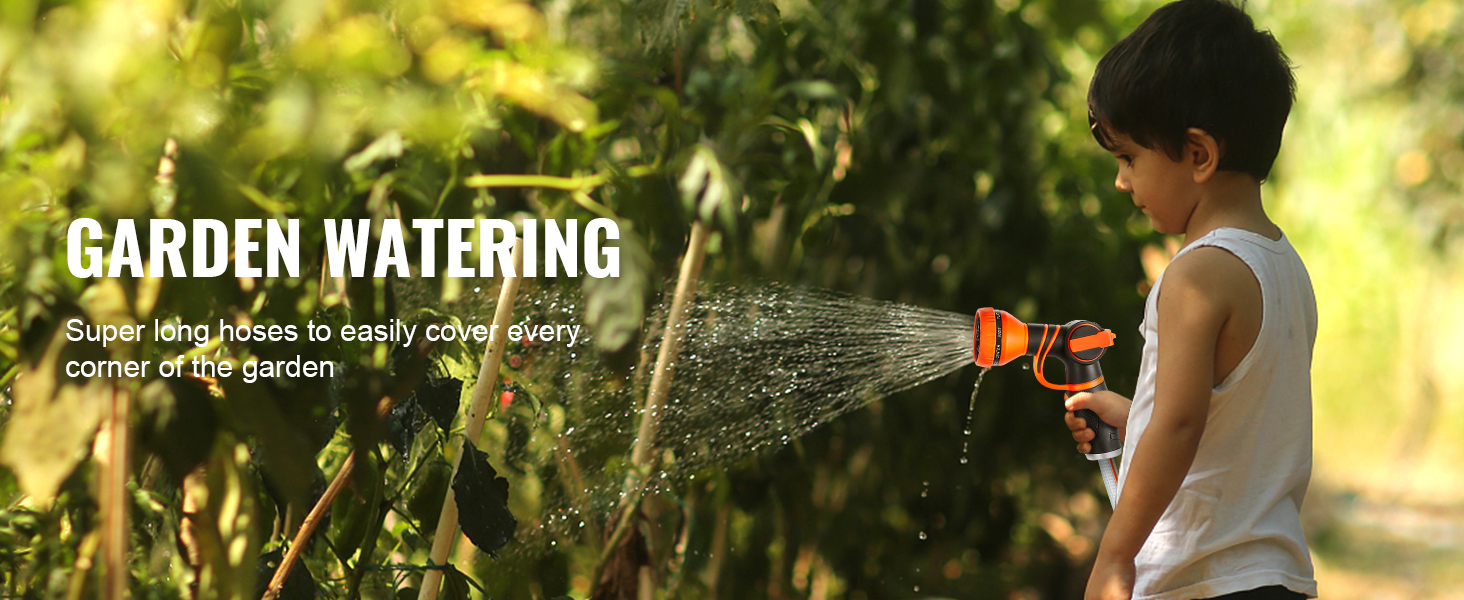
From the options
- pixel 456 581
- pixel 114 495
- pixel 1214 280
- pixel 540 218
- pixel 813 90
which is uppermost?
pixel 813 90

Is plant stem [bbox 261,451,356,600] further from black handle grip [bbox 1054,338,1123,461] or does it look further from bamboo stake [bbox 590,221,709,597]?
black handle grip [bbox 1054,338,1123,461]

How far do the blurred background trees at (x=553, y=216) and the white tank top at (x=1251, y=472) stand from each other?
0.46 meters

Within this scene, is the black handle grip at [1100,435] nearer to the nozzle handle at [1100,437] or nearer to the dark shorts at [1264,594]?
the nozzle handle at [1100,437]

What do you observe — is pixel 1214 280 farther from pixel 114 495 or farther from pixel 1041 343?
pixel 114 495

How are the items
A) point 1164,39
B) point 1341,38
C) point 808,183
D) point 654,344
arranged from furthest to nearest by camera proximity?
point 1341,38 < point 808,183 < point 654,344 < point 1164,39

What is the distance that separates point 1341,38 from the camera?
3.52 meters

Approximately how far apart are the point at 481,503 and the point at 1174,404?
55cm

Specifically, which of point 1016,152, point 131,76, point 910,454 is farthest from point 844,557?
point 131,76

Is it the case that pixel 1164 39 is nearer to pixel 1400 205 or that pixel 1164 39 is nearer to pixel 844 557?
pixel 844 557

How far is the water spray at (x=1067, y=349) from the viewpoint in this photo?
0.87 m

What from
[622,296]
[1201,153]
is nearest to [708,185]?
[622,296]

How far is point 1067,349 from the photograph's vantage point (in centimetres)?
90

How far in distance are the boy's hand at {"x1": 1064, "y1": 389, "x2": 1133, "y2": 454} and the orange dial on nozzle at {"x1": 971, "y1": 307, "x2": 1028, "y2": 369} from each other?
0.08 m

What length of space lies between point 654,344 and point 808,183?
28 cm
